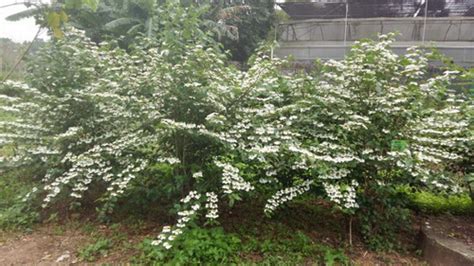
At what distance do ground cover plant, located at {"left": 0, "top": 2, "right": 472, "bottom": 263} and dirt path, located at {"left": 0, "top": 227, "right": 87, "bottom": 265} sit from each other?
0.22m

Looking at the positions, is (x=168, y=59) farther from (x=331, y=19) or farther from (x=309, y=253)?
(x=331, y=19)

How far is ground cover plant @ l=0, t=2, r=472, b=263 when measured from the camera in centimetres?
262

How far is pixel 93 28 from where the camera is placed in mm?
11656

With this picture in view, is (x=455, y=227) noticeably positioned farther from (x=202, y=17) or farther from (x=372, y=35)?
(x=202, y=17)

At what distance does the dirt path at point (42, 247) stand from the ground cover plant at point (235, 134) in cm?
22

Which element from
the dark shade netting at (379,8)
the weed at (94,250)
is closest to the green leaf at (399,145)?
the weed at (94,250)

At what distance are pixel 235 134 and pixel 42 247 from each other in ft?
6.33

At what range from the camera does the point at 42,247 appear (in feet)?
9.41

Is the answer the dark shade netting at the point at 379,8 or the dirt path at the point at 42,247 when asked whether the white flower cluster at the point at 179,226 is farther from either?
the dark shade netting at the point at 379,8

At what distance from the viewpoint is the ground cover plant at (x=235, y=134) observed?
2617mm

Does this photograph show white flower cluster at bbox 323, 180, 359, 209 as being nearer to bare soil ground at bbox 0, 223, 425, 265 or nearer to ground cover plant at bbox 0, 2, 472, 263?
ground cover plant at bbox 0, 2, 472, 263

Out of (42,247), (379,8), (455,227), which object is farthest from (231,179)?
(379,8)

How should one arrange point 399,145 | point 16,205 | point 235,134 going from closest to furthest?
point 399,145, point 235,134, point 16,205

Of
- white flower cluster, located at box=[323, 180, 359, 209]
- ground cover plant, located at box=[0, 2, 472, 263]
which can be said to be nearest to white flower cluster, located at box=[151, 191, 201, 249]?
ground cover plant, located at box=[0, 2, 472, 263]
